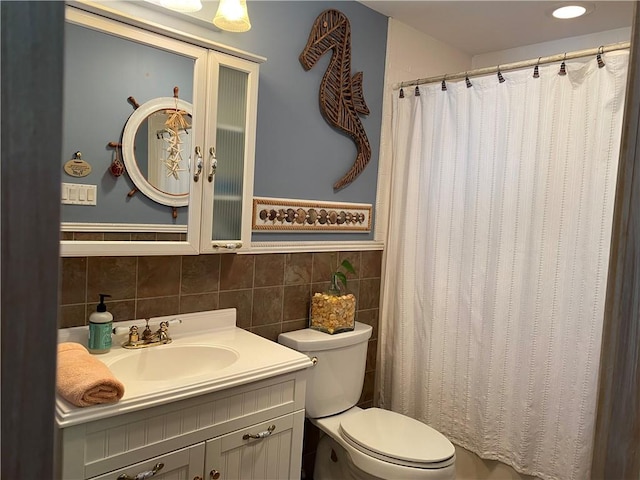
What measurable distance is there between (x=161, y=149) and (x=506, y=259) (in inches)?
57.9

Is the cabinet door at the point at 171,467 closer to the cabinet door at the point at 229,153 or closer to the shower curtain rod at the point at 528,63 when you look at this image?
the cabinet door at the point at 229,153

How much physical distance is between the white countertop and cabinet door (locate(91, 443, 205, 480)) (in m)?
0.18

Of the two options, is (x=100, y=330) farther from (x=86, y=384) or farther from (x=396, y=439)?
(x=396, y=439)

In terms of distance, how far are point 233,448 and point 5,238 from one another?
1408 millimetres

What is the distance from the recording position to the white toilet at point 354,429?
5.86 ft

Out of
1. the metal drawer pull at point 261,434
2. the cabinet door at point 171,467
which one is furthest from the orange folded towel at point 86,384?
the metal drawer pull at point 261,434

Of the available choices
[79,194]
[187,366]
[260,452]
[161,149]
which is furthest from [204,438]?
[161,149]

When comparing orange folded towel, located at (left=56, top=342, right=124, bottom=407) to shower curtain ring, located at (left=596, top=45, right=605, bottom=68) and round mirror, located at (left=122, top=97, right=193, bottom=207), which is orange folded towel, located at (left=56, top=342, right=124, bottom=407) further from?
shower curtain ring, located at (left=596, top=45, right=605, bottom=68)

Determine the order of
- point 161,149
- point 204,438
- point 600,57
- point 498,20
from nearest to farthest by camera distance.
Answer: point 204,438, point 161,149, point 600,57, point 498,20

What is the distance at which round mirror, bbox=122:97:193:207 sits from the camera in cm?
162

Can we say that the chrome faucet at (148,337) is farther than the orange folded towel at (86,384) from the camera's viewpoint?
Yes

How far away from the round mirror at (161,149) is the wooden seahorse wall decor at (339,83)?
0.71 m

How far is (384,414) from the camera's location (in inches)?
83.5

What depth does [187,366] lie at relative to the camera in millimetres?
1771
